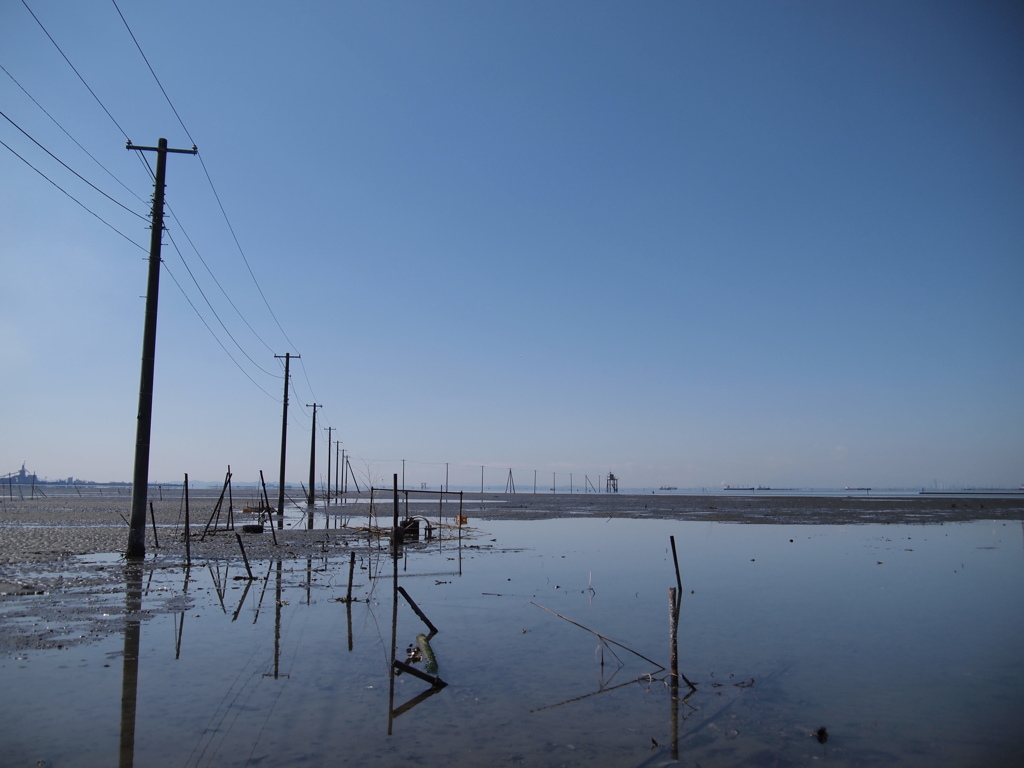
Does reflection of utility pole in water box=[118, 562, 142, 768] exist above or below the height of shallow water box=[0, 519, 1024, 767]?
above

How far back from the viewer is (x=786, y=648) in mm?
11406

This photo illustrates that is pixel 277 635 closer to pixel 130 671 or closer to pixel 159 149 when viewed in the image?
pixel 130 671

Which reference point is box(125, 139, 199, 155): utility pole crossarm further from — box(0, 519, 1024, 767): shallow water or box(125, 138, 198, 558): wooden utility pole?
box(0, 519, 1024, 767): shallow water

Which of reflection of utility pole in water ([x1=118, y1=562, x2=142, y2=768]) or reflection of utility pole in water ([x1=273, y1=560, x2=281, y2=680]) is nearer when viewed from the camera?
reflection of utility pole in water ([x1=118, y1=562, x2=142, y2=768])

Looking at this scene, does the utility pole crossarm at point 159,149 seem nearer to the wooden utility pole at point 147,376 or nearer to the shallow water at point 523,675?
the wooden utility pole at point 147,376

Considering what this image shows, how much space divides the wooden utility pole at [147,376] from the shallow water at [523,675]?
67.6 inches

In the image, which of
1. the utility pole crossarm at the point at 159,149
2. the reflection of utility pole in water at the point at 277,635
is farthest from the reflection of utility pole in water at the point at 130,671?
the utility pole crossarm at the point at 159,149

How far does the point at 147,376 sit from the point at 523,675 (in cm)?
1327

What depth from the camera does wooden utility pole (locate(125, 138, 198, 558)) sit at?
56.6ft

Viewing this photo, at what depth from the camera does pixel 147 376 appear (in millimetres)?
17562

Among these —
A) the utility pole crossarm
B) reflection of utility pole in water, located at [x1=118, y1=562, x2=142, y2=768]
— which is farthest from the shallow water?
the utility pole crossarm

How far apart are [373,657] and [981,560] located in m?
23.6

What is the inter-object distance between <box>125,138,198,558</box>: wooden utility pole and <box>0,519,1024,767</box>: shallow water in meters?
1.72

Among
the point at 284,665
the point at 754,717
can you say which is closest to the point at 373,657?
the point at 284,665
